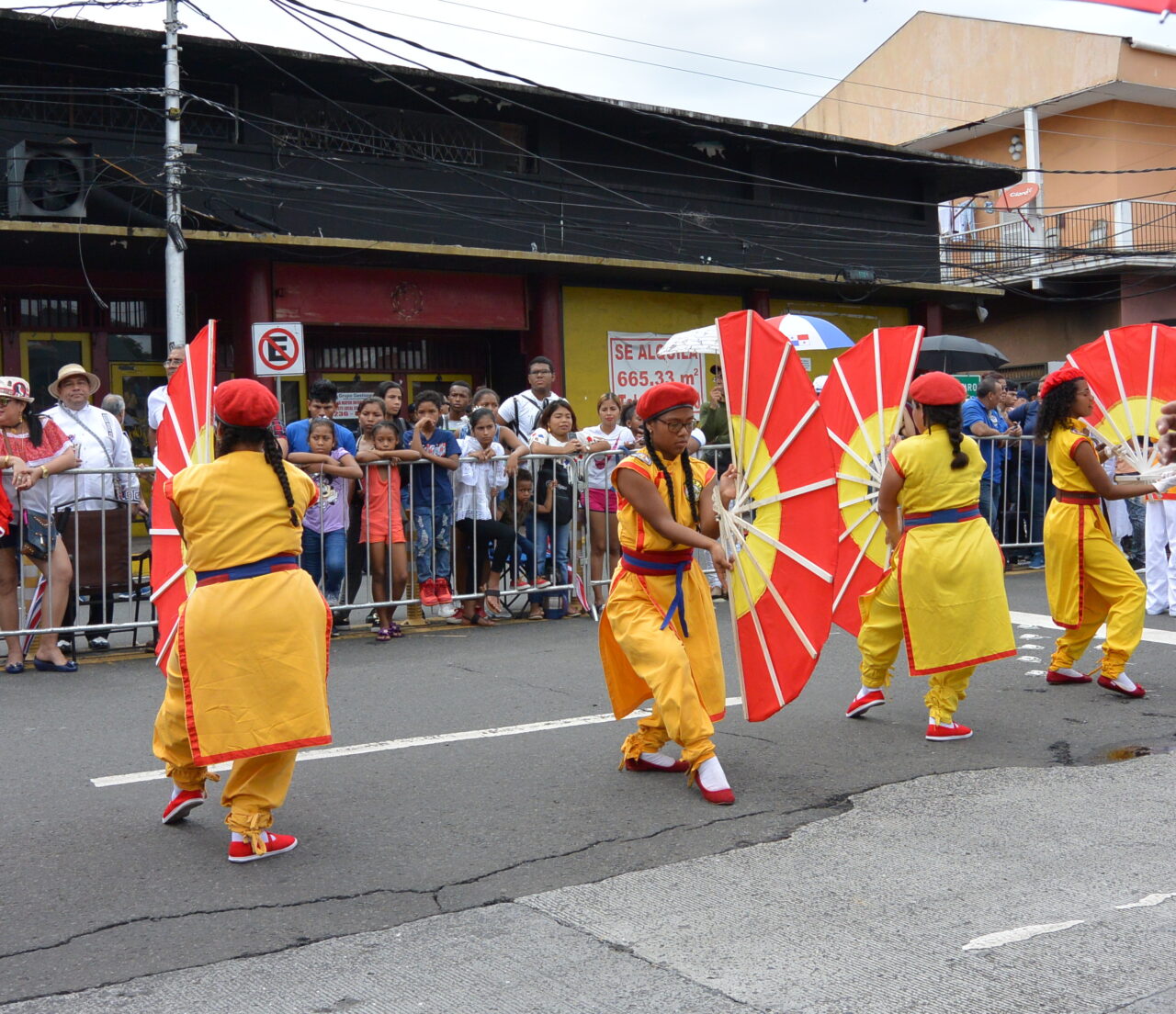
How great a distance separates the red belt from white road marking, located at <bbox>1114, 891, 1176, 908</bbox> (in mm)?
3629

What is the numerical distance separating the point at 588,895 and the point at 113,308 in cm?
1671

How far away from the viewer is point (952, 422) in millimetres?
6438

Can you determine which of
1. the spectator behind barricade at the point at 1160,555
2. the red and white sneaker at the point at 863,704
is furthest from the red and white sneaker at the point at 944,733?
the spectator behind barricade at the point at 1160,555

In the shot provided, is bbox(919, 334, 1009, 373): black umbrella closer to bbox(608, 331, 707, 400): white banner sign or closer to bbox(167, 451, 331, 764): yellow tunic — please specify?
bbox(608, 331, 707, 400): white banner sign

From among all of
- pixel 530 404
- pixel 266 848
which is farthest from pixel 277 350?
pixel 266 848

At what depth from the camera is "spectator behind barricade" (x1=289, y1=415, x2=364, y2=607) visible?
957 centimetres

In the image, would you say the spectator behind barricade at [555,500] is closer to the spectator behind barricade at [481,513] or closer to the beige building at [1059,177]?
the spectator behind barricade at [481,513]

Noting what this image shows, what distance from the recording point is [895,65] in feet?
121

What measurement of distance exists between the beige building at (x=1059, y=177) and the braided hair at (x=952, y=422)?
23.4 meters

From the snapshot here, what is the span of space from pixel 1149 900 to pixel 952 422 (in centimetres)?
282

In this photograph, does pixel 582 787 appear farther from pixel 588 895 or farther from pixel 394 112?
pixel 394 112

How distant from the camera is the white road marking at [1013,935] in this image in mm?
3787

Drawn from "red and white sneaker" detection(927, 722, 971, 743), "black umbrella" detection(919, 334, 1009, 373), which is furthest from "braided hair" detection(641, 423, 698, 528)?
"black umbrella" detection(919, 334, 1009, 373)

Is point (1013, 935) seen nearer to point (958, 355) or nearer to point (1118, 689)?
point (1118, 689)
